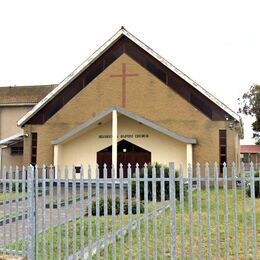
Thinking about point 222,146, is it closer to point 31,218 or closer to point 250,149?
point 31,218

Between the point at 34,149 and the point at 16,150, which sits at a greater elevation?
the point at 16,150

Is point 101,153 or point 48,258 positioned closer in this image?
point 48,258

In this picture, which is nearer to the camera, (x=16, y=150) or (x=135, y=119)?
(x=135, y=119)

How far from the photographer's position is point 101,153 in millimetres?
26422

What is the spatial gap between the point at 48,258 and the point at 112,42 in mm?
19933

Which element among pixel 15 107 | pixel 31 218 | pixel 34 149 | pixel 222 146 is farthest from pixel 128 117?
pixel 31 218

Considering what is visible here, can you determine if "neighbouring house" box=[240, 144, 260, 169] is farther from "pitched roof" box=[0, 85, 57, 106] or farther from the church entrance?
the church entrance

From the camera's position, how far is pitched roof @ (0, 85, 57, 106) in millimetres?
36062

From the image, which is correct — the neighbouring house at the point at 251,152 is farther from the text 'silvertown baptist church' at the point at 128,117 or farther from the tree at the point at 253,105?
the text 'silvertown baptist church' at the point at 128,117

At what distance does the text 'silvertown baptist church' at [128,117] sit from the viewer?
78.7 ft

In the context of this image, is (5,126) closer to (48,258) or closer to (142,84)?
(142,84)

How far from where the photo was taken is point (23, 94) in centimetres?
3797

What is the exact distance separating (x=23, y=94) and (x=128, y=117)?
640 inches

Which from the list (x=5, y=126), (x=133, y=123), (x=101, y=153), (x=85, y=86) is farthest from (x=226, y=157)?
(x=5, y=126)
